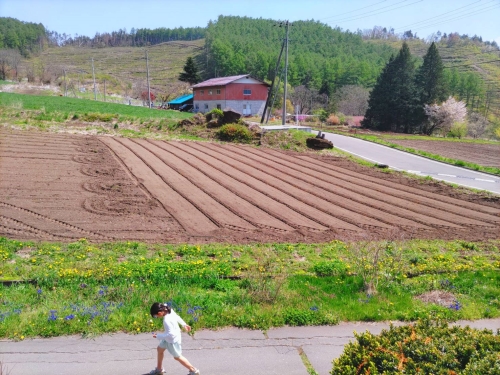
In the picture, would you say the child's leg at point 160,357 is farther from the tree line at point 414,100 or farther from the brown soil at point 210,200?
the tree line at point 414,100

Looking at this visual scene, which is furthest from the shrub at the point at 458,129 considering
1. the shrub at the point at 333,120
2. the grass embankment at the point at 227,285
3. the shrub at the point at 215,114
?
the grass embankment at the point at 227,285

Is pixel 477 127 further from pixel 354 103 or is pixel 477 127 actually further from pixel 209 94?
pixel 209 94

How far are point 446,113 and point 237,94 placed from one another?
94.9 feet

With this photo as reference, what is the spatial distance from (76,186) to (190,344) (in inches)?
433

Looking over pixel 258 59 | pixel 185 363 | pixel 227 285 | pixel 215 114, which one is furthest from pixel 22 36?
pixel 185 363

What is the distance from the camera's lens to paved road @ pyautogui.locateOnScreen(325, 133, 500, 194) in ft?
68.0

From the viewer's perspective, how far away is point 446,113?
169ft

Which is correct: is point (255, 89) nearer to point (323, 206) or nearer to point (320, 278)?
point (323, 206)

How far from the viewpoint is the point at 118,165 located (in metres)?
19.0

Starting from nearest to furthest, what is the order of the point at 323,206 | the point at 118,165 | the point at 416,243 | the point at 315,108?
1. the point at 416,243
2. the point at 323,206
3. the point at 118,165
4. the point at 315,108

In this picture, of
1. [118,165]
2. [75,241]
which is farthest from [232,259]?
[118,165]

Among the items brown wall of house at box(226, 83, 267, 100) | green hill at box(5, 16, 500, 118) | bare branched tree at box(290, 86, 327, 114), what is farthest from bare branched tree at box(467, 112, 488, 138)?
brown wall of house at box(226, 83, 267, 100)

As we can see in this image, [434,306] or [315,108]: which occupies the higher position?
[315,108]

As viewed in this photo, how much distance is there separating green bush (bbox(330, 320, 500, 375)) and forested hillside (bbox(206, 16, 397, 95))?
57999 millimetres
